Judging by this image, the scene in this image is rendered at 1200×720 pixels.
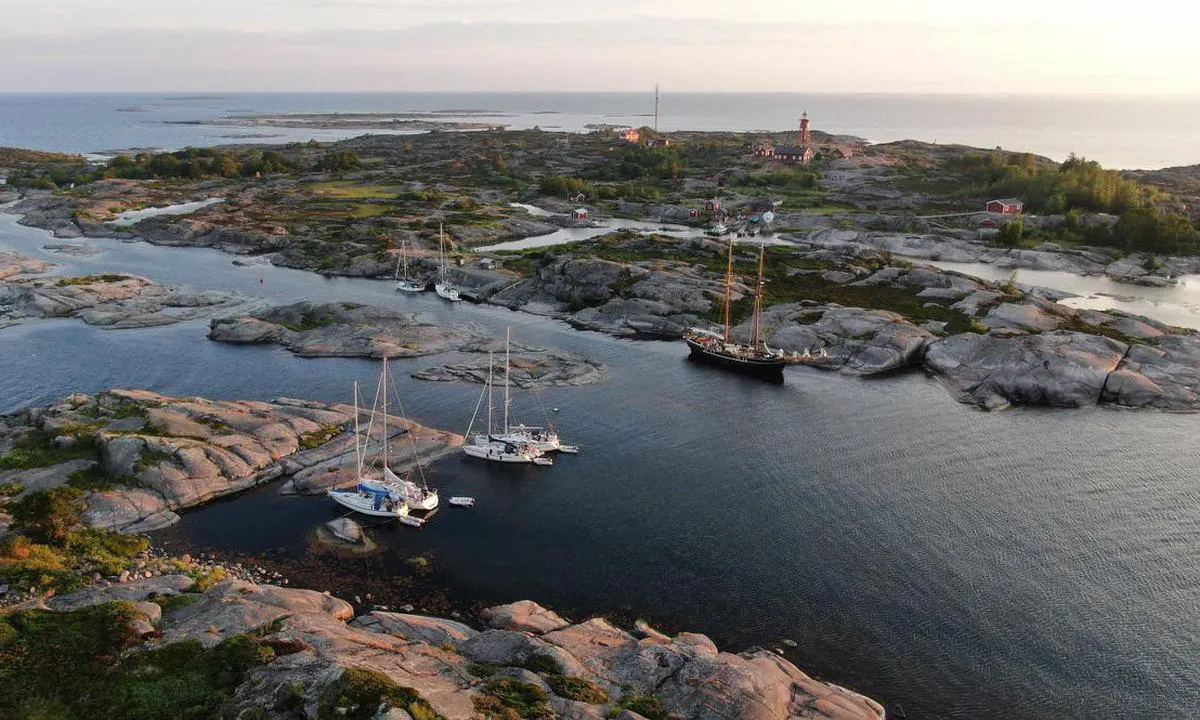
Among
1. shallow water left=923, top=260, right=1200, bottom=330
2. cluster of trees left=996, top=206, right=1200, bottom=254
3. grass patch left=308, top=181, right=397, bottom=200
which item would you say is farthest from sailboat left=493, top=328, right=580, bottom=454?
grass patch left=308, top=181, right=397, bottom=200

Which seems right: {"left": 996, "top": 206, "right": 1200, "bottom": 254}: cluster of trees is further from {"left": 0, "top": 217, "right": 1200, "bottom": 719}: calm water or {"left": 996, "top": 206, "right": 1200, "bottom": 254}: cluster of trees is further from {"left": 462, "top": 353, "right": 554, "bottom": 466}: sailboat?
{"left": 462, "top": 353, "right": 554, "bottom": 466}: sailboat

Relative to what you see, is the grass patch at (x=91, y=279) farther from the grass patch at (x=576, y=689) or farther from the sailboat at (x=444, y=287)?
the grass patch at (x=576, y=689)

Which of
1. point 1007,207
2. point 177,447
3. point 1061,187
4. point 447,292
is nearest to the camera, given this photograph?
point 177,447

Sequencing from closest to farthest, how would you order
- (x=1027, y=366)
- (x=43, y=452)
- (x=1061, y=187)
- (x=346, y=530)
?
(x=346, y=530) → (x=43, y=452) → (x=1027, y=366) → (x=1061, y=187)

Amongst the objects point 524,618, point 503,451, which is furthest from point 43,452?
point 524,618

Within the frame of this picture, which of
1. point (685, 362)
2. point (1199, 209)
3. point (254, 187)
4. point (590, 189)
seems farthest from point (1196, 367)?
point (254, 187)

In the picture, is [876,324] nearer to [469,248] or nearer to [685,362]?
[685,362]

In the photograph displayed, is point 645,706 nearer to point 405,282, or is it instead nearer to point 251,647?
point 251,647
